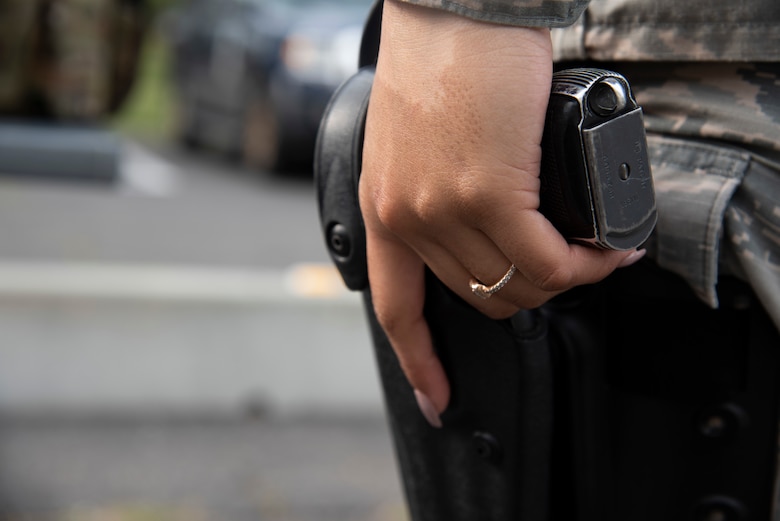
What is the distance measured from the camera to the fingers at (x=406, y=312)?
2.86 ft

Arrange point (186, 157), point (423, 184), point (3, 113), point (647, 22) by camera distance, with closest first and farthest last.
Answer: point (423, 184) → point (647, 22) → point (3, 113) → point (186, 157)

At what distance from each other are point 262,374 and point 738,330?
6.77 feet

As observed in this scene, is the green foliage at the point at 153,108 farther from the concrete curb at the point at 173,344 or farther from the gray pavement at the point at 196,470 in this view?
the gray pavement at the point at 196,470

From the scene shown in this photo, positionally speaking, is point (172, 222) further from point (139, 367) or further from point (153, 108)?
point (153, 108)

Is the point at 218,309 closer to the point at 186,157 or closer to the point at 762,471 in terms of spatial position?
the point at 762,471

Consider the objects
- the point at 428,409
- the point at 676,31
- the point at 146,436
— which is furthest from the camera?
the point at 146,436

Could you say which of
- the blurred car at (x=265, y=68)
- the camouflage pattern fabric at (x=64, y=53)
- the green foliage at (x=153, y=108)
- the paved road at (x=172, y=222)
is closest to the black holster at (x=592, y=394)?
the camouflage pattern fabric at (x=64, y=53)

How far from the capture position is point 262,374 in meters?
2.88

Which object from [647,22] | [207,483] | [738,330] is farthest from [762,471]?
[207,483]

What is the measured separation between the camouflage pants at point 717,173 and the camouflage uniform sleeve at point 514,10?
0.20 metres

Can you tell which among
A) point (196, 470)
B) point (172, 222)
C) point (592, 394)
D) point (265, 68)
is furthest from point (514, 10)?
point (265, 68)

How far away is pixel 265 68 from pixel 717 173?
251 inches

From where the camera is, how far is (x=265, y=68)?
704 centimetres

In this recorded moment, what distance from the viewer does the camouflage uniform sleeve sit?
735 millimetres
